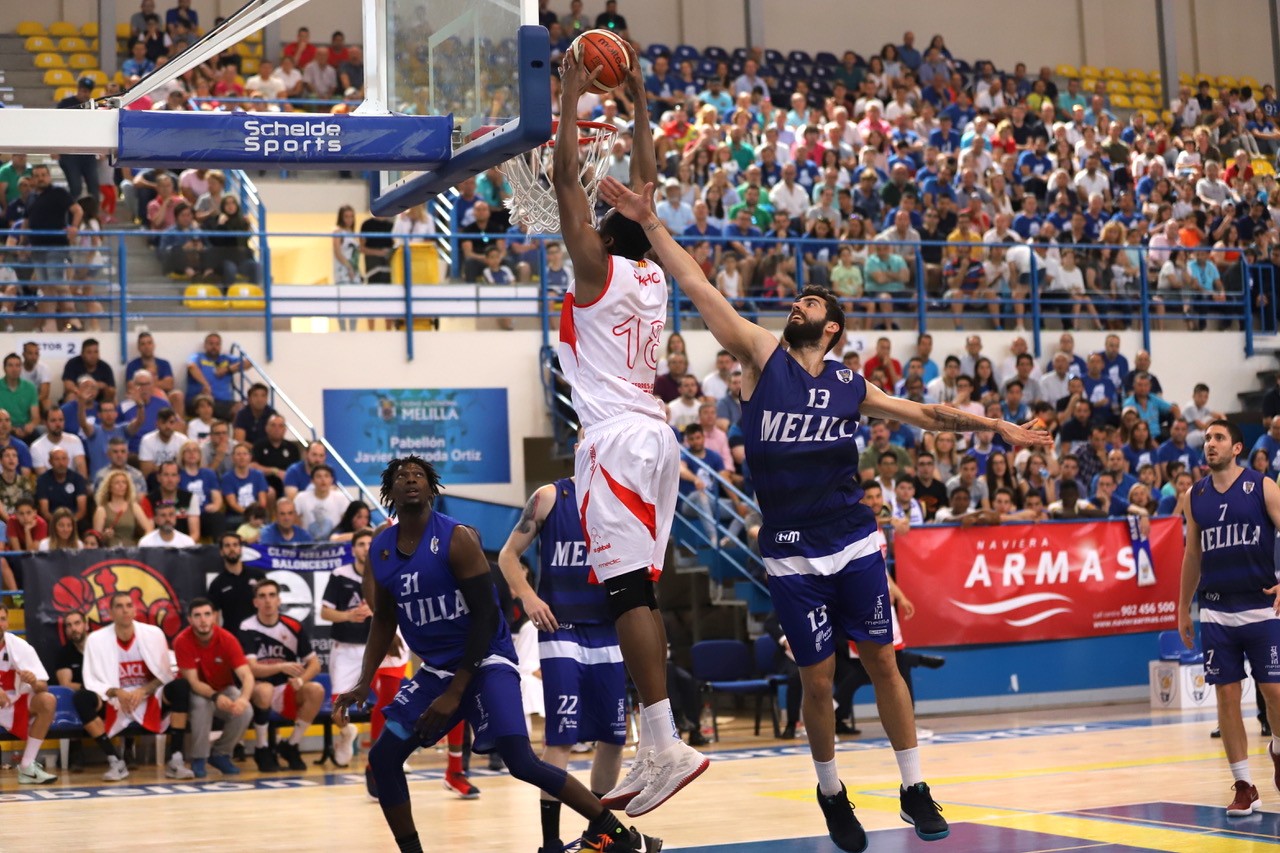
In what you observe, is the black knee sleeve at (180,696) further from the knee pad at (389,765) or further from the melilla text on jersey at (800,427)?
the melilla text on jersey at (800,427)

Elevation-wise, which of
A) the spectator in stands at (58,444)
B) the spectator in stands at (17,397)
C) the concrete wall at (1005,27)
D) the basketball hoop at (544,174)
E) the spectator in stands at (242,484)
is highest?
the concrete wall at (1005,27)

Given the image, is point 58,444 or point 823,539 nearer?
point 823,539

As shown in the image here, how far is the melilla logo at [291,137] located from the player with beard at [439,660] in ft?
5.19

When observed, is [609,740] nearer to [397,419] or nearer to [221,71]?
[397,419]

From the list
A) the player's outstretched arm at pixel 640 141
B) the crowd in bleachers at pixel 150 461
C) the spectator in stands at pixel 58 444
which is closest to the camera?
the player's outstretched arm at pixel 640 141

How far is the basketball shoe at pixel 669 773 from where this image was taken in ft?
22.1

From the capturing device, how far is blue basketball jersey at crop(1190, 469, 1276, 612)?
981 centimetres

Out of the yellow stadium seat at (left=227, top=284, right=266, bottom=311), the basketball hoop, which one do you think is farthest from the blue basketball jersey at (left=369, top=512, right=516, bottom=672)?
the yellow stadium seat at (left=227, top=284, right=266, bottom=311)

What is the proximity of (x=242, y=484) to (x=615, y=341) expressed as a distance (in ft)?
31.6

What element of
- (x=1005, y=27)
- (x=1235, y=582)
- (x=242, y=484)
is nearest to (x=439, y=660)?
(x=1235, y=582)

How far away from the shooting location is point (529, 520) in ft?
27.7

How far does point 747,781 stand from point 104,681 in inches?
212

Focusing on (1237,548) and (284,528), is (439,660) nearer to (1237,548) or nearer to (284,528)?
(1237,548)

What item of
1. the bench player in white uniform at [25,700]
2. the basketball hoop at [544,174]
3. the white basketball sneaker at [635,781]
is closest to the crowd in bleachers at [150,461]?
the bench player in white uniform at [25,700]
